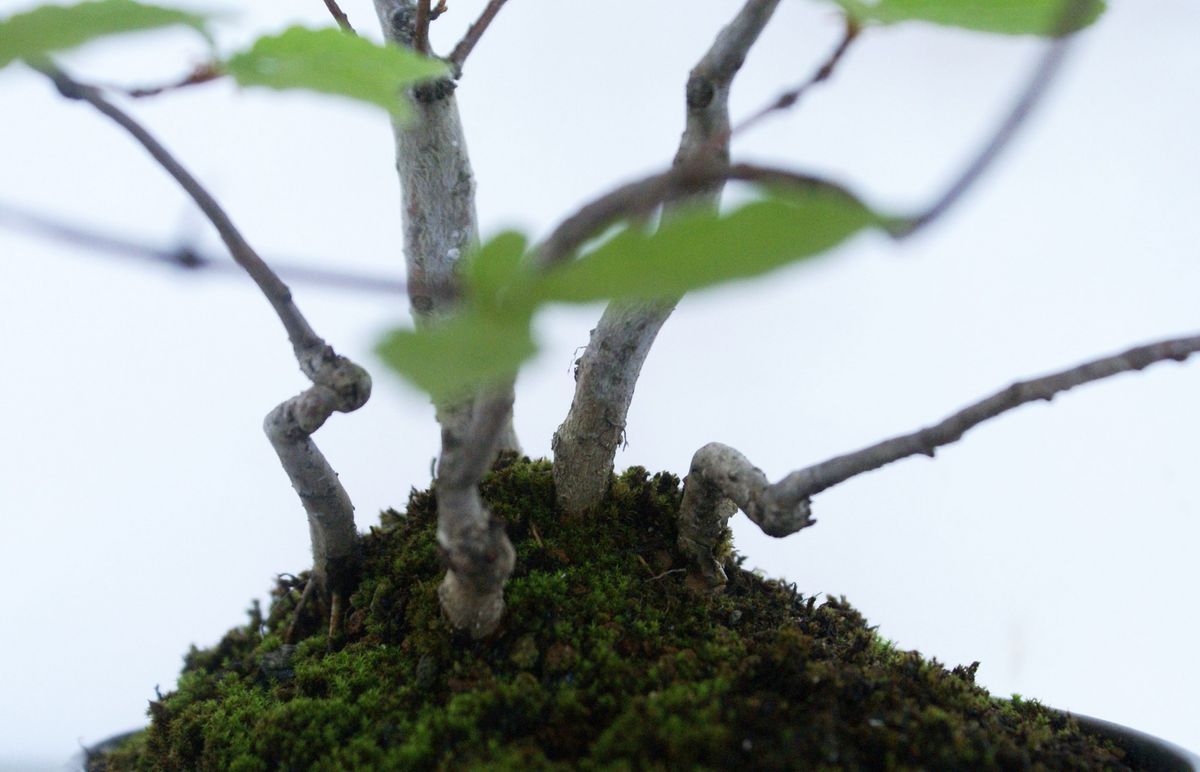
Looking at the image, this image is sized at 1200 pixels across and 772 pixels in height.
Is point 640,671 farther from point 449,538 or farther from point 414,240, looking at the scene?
point 414,240

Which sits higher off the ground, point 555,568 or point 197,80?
point 197,80

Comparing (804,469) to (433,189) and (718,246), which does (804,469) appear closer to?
(718,246)

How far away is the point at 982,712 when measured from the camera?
0.85 m

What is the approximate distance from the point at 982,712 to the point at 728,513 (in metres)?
0.33

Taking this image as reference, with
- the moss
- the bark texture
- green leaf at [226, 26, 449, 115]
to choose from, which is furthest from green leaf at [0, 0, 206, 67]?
the moss

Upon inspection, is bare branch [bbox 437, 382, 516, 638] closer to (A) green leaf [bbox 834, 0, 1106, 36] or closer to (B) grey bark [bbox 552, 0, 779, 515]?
(B) grey bark [bbox 552, 0, 779, 515]

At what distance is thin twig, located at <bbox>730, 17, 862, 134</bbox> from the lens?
2.13 feet

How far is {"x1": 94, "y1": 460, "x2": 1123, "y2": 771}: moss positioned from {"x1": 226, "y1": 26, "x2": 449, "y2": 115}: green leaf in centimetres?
50

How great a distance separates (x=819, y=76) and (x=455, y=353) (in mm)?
457

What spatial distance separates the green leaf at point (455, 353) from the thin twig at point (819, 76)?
1.16ft

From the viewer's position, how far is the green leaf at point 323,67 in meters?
0.58

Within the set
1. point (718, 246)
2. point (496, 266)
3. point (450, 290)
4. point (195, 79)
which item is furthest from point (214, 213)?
point (718, 246)

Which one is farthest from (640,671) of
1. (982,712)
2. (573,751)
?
(982,712)

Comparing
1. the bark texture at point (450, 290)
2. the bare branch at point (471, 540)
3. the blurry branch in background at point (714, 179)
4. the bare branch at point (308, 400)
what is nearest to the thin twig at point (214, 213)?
the bare branch at point (308, 400)
